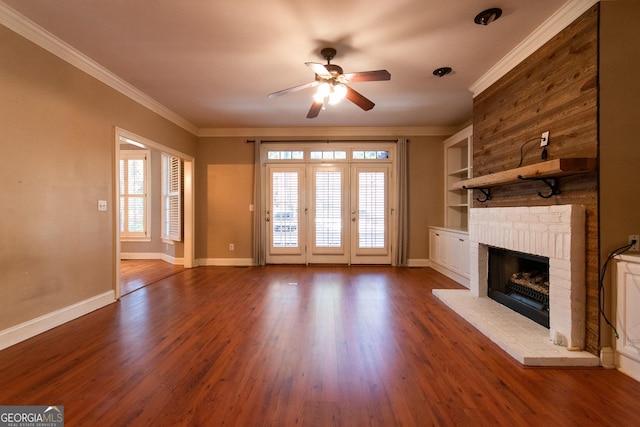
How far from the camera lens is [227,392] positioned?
1705 millimetres

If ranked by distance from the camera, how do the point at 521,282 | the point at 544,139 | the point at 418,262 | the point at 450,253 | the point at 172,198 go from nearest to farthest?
1. the point at 544,139
2. the point at 521,282
3. the point at 450,253
4. the point at 418,262
5. the point at 172,198

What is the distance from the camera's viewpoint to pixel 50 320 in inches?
103

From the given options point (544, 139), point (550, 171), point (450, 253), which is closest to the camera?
point (550, 171)

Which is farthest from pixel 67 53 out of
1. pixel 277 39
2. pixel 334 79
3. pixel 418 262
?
pixel 418 262

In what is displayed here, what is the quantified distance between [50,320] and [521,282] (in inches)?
186

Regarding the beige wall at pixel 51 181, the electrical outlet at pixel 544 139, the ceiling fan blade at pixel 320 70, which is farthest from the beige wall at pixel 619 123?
the beige wall at pixel 51 181

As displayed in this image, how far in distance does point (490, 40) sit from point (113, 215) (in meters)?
4.59

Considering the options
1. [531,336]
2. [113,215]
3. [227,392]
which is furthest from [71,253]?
[531,336]

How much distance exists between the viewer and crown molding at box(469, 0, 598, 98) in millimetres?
2136

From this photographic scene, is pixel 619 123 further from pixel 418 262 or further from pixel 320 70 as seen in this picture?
pixel 418 262

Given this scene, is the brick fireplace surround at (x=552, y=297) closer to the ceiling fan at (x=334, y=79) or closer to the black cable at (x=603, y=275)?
the black cable at (x=603, y=275)

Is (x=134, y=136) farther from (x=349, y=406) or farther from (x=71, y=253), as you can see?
(x=349, y=406)

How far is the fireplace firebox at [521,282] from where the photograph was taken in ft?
8.54

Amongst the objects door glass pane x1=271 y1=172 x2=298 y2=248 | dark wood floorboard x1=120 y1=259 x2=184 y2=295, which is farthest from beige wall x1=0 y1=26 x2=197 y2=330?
door glass pane x1=271 y1=172 x2=298 y2=248
